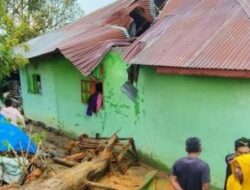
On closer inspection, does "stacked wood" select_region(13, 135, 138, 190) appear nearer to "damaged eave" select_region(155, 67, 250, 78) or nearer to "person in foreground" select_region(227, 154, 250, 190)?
"damaged eave" select_region(155, 67, 250, 78)

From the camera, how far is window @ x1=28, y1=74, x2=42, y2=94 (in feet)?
54.2

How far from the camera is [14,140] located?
29.4 ft

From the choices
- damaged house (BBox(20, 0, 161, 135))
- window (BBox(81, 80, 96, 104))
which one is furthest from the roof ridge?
window (BBox(81, 80, 96, 104))

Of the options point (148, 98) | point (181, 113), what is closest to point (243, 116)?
point (181, 113)

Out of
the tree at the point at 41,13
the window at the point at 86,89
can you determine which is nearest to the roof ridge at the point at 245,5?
the window at the point at 86,89

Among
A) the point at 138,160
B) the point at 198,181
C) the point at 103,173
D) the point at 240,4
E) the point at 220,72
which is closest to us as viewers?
the point at 198,181

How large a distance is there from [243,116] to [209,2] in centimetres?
349

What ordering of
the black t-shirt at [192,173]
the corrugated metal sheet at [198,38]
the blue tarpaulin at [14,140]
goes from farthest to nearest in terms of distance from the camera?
the blue tarpaulin at [14,140] < the corrugated metal sheet at [198,38] < the black t-shirt at [192,173]

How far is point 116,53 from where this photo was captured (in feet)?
35.2

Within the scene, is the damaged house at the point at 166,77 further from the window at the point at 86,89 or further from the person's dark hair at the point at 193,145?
the person's dark hair at the point at 193,145

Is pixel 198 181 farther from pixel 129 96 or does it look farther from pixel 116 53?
pixel 116 53

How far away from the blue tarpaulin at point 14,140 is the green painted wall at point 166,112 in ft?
8.85

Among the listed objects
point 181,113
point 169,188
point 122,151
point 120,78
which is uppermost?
point 120,78

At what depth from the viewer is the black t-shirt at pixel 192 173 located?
16.1ft
